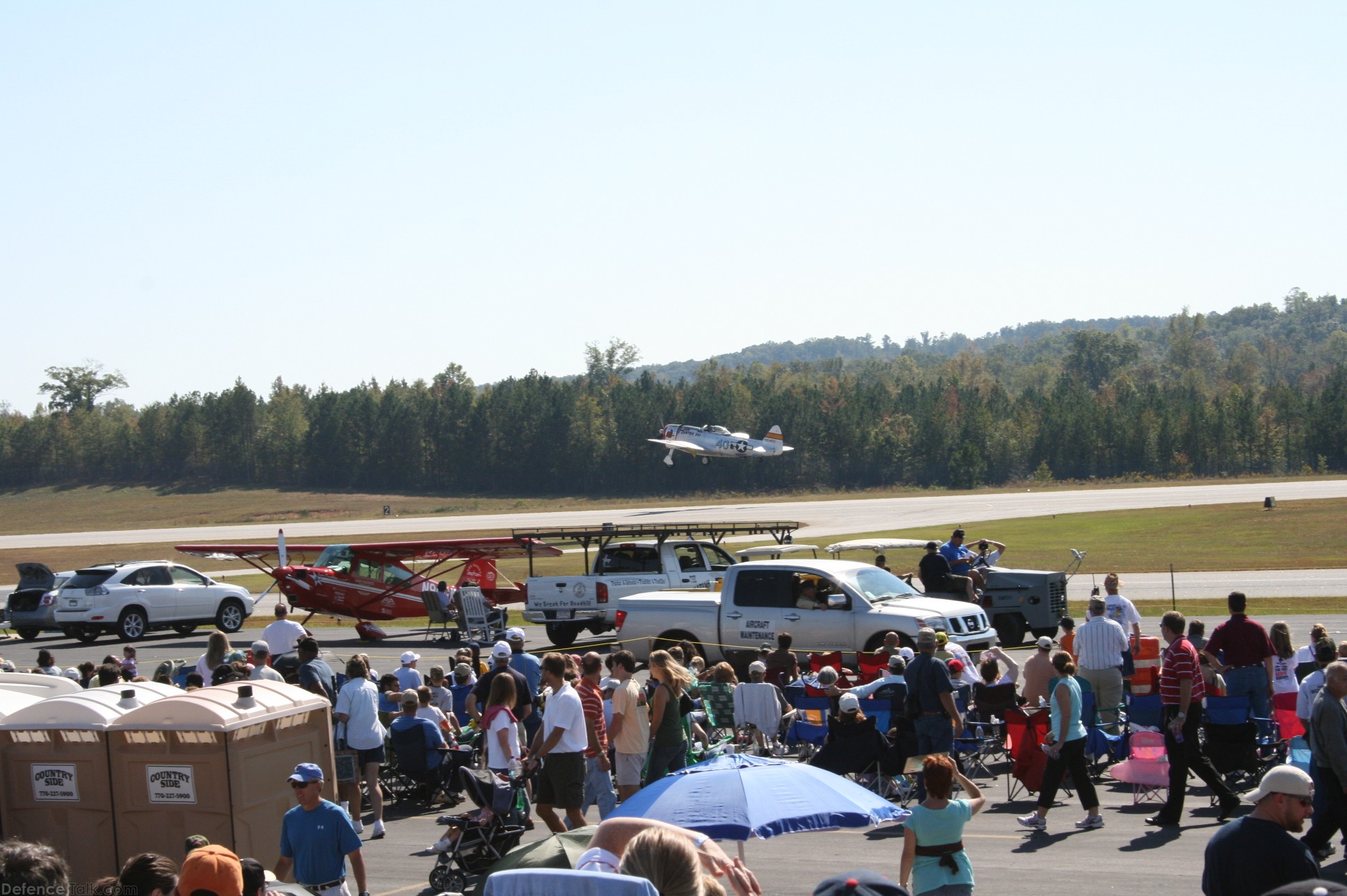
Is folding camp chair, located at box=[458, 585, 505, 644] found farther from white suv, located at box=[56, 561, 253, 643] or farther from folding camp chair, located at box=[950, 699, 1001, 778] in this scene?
folding camp chair, located at box=[950, 699, 1001, 778]

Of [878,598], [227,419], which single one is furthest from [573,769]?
[227,419]

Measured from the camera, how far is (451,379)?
540ft

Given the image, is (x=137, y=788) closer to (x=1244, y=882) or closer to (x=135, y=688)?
(x=135, y=688)

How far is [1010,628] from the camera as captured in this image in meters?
19.0

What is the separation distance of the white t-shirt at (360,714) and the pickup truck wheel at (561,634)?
36.9 feet

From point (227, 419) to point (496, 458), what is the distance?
35953 millimetres

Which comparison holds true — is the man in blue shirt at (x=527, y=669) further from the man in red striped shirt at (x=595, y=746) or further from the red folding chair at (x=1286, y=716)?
the red folding chair at (x=1286, y=716)

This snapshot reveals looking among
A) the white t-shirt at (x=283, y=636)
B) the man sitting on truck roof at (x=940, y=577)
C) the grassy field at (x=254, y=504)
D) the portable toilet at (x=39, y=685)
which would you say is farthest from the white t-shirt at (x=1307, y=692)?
the grassy field at (x=254, y=504)

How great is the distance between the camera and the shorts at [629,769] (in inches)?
353

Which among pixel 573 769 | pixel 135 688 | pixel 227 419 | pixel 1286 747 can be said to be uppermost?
pixel 227 419

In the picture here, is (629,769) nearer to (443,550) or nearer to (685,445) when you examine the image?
(443,550)

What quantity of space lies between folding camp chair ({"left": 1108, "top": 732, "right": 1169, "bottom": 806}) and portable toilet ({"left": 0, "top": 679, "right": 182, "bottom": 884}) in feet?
24.0

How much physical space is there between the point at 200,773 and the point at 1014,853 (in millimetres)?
5395

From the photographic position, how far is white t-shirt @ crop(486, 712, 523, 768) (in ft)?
27.6
